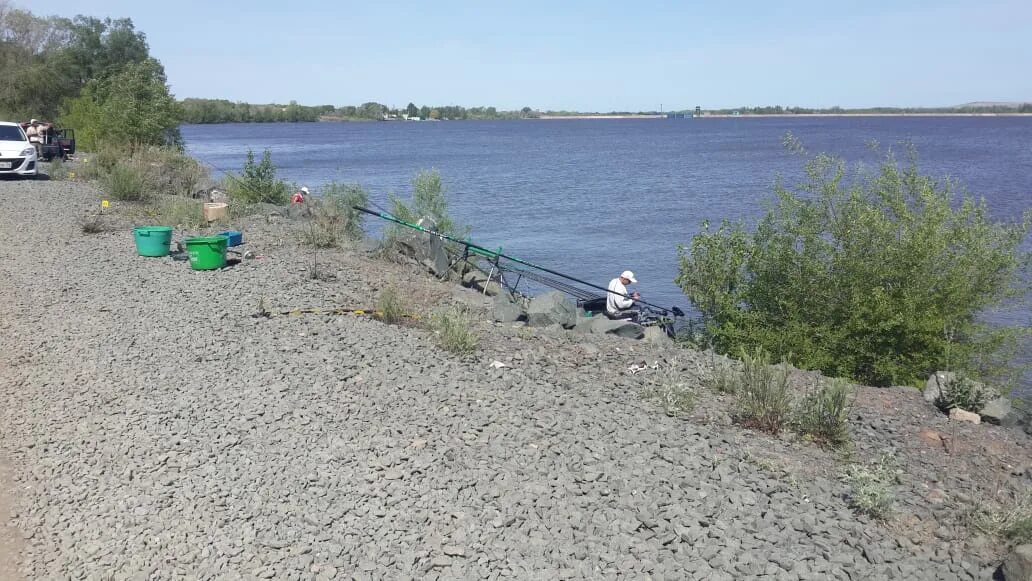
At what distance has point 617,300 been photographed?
14500 millimetres

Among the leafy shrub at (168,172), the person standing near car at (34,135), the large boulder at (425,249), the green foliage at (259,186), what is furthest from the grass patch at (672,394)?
the person standing near car at (34,135)

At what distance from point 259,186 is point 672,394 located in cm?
1737

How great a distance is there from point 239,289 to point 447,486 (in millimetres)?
A: 6678

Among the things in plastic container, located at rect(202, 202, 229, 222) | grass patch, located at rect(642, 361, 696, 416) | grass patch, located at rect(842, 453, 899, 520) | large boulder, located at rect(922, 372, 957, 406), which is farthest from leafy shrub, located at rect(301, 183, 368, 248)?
grass patch, located at rect(842, 453, 899, 520)

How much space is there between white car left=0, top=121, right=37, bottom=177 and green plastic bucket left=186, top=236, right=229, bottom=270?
54.8 ft

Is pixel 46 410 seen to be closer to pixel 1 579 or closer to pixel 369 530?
pixel 1 579

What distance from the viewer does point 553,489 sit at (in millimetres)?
5867

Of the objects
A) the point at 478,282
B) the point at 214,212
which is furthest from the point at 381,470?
the point at 214,212

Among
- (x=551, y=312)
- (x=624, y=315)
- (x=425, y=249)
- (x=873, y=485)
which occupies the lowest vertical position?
(x=624, y=315)

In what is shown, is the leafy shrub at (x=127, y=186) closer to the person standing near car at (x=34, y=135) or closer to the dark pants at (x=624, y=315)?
the person standing near car at (x=34, y=135)

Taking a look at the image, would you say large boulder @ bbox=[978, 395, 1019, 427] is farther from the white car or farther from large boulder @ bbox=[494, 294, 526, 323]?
the white car

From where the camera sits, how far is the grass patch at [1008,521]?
536 centimetres

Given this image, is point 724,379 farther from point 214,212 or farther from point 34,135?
point 34,135

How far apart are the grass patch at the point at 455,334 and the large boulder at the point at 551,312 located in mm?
3277
